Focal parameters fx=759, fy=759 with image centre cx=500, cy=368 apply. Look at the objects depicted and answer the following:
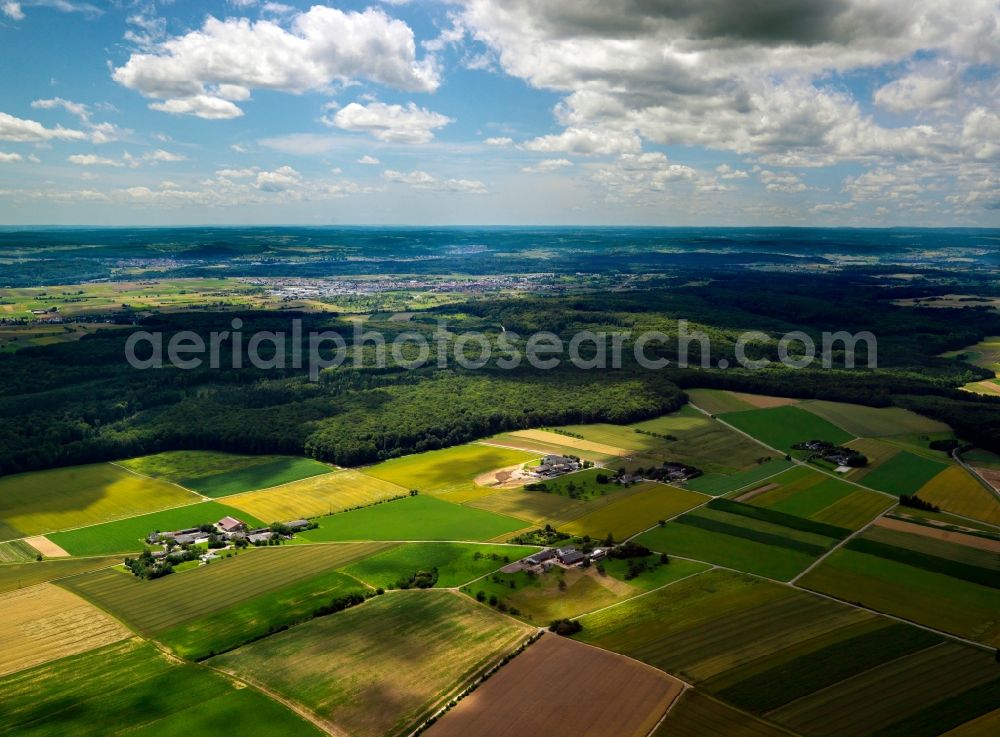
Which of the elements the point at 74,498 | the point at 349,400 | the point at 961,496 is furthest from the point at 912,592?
the point at 349,400

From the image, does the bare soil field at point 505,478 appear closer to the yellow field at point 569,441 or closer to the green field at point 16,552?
the yellow field at point 569,441

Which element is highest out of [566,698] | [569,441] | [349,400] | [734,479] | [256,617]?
[349,400]

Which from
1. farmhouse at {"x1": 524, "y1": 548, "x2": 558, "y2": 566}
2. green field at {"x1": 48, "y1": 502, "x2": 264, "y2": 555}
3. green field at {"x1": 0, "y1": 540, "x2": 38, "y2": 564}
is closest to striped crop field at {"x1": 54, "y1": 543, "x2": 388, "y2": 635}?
green field at {"x1": 48, "y1": 502, "x2": 264, "y2": 555}

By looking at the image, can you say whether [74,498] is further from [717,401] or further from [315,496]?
[717,401]

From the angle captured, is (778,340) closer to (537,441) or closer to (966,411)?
(966,411)

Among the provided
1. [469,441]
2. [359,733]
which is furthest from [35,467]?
[359,733]

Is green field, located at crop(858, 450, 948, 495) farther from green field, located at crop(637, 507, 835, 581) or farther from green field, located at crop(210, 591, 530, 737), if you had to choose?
green field, located at crop(210, 591, 530, 737)
